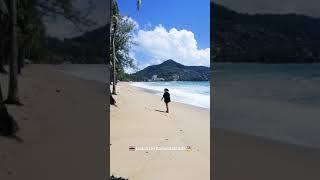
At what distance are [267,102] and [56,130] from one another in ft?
6.19

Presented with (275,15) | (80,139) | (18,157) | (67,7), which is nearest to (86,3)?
(67,7)

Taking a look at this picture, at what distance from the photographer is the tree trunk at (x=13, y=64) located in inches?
108

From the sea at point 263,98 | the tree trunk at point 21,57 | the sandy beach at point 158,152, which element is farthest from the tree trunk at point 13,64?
the sandy beach at point 158,152

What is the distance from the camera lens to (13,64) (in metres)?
2.78

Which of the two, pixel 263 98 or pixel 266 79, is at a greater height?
pixel 266 79

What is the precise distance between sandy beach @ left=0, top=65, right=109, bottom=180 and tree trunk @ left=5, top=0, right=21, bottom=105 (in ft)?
0.16

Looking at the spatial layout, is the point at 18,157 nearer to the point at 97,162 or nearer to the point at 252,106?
the point at 97,162

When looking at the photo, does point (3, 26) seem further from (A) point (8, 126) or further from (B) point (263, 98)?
(B) point (263, 98)

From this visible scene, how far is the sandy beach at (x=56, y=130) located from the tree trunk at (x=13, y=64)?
0.05m

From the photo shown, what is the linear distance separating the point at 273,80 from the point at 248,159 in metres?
0.80

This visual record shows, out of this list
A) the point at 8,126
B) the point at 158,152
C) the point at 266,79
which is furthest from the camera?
the point at 158,152

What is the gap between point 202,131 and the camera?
6965mm

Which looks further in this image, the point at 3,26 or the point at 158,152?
the point at 158,152

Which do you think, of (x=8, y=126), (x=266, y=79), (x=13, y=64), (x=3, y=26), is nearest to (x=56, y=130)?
(x=8, y=126)
